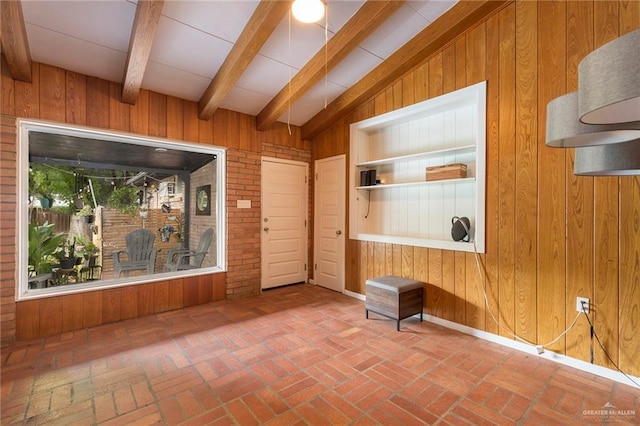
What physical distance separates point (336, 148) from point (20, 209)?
361cm

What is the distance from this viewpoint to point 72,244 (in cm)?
320

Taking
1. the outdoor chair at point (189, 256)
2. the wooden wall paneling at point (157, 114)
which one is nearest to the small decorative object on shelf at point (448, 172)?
the outdoor chair at point (189, 256)

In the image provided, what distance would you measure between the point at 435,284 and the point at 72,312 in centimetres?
380

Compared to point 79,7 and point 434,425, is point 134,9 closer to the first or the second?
point 79,7

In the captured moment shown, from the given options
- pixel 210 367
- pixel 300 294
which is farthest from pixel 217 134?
pixel 210 367

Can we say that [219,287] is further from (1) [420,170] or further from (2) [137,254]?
(1) [420,170]

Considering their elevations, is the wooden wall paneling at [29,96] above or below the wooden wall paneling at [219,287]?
above

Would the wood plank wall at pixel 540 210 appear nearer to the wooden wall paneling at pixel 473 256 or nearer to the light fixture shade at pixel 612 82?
the wooden wall paneling at pixel 473 256

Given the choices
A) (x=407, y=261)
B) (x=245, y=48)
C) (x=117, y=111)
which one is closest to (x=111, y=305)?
(x=117, y=111)

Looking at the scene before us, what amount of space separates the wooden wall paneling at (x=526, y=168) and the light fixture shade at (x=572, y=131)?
4.60 ft

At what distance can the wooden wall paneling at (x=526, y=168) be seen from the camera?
2.49 m

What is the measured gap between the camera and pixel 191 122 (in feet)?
11.9

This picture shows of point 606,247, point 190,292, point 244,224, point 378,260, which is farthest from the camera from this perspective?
point 244,224

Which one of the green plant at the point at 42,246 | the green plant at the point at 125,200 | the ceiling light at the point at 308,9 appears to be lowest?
the green plant at the point at 42,246
